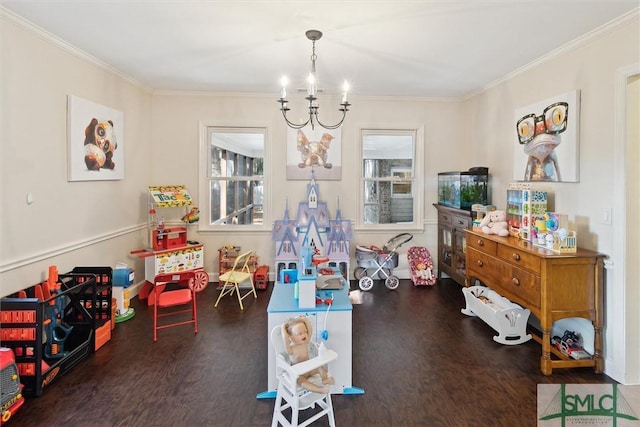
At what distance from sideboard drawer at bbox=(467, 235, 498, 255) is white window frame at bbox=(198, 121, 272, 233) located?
8.62 ft

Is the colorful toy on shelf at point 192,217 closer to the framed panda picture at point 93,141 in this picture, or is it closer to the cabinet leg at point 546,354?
the framed panda picture at point 93,141

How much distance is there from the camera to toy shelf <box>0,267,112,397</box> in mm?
2344

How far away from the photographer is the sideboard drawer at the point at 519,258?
2721mm

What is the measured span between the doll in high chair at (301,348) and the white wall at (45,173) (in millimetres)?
2195

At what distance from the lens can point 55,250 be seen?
3098 millimetres

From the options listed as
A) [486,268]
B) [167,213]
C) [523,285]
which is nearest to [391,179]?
[486,268]

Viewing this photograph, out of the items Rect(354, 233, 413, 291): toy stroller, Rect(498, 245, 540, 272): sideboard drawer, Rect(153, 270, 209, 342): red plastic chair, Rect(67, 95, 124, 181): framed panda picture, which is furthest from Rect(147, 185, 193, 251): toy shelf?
Rect(498, 245, 540, 272): sideboard drawer

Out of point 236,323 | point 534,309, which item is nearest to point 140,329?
point 236,323

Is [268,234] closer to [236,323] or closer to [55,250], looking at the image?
[236,323]

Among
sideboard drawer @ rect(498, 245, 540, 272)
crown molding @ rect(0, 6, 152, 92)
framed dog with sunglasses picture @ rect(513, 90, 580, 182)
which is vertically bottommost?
sideboard drawer @ rect(498, 245, 540, 272)

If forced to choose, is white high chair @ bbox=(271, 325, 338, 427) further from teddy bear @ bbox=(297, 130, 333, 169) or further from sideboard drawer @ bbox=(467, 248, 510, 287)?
teddy bear @ bbox=(297, 130, 333, 169)

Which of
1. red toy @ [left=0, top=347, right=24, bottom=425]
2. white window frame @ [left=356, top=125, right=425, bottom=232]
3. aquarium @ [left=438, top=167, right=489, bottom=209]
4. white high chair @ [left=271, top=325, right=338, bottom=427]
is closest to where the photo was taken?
white high chair @ [left=271, top=325, right=338, bottom=427]

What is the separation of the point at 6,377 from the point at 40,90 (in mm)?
2172

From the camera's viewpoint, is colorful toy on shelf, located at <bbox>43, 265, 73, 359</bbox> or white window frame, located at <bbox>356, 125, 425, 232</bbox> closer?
colorful toy on shelf, located at <bbox>43, 265, 73, 359</bbox>
